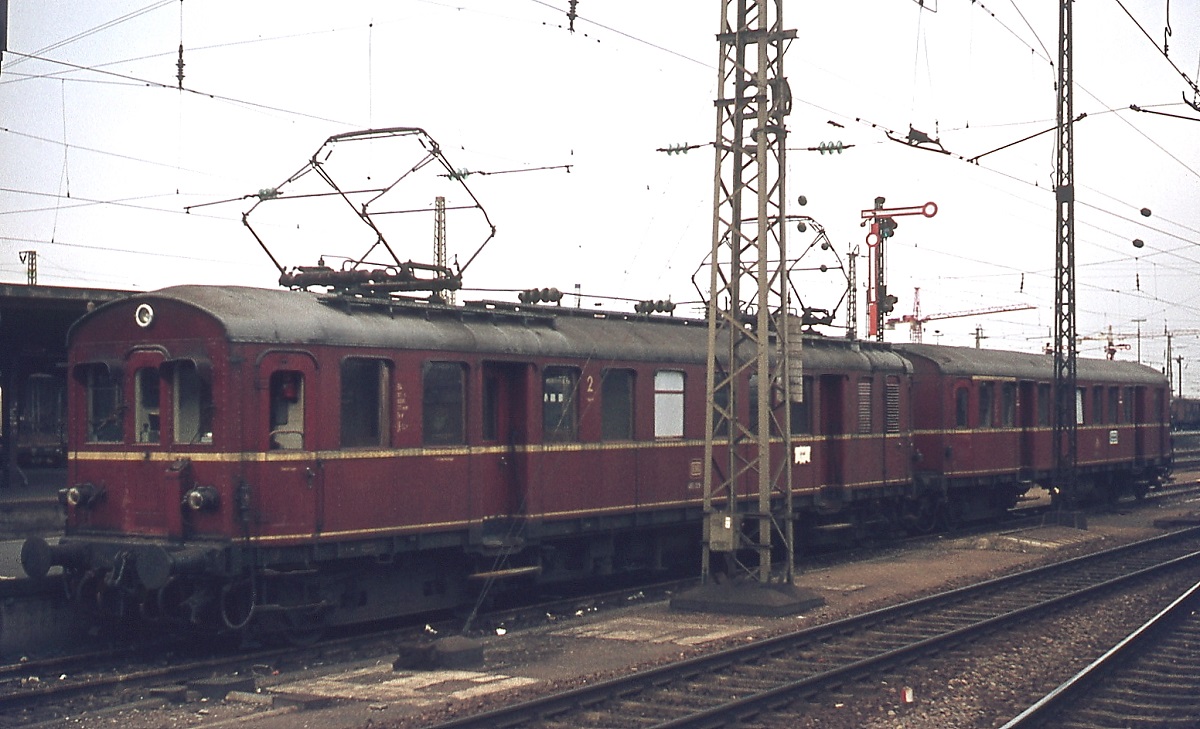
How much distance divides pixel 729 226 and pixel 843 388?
747 cm

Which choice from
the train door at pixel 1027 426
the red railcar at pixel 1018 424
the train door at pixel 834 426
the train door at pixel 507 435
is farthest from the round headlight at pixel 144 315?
the train door at pixel 1027 426

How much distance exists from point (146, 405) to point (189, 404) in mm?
683

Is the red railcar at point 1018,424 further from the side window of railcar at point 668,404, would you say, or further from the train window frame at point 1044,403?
the side window of railcar at point 668,404

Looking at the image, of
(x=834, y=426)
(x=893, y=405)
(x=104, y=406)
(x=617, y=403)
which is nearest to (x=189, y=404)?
(x=104, y=406)

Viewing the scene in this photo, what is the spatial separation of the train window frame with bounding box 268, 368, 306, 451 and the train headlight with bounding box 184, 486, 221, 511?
2.60 feet

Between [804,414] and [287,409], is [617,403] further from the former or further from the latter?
[287,409]

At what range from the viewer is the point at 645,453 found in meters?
18.0

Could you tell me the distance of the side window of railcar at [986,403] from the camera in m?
28.4

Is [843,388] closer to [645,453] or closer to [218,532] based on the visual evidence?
[645,453]

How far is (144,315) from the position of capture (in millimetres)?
13828

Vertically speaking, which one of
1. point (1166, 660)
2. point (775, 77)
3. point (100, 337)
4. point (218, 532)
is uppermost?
point (775, 77)

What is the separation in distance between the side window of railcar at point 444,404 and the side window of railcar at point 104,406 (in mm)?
3271

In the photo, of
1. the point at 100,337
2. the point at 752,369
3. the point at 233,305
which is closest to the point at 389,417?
the point at 233,305

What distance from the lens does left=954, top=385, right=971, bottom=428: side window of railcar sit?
90.1 ft
